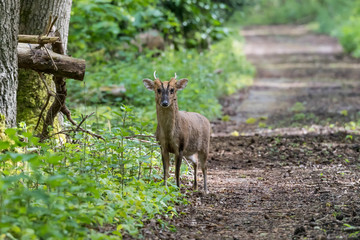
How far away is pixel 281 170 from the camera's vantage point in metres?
9.45

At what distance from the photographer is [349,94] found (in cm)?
1831

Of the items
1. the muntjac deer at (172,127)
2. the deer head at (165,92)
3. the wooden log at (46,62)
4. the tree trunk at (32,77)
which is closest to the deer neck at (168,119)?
the muntjac deer at (172,127)

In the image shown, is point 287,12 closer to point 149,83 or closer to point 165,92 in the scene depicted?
point 149,83

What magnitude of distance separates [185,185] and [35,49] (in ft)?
9.14

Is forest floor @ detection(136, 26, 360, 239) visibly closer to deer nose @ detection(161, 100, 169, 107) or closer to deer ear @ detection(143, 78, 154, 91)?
deer nose @ detection(161, 100, 169, 107)

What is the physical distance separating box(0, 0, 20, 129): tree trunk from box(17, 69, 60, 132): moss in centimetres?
139

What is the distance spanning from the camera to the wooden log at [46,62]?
776 centimetres

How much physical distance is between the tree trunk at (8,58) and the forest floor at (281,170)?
2365 mm

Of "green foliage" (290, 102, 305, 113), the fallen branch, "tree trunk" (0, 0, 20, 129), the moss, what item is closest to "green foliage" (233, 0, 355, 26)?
"green foliage" (290, 102, 305, 113)

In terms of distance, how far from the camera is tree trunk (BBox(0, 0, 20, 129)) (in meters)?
6.96

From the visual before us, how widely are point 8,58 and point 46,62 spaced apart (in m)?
0.84

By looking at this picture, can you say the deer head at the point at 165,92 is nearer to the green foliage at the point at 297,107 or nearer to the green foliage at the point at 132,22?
the green foliage at the point at 132,22

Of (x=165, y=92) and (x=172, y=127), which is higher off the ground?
(x=165, y=92)

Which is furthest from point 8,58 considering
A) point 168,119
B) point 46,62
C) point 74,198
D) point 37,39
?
point 74,198
